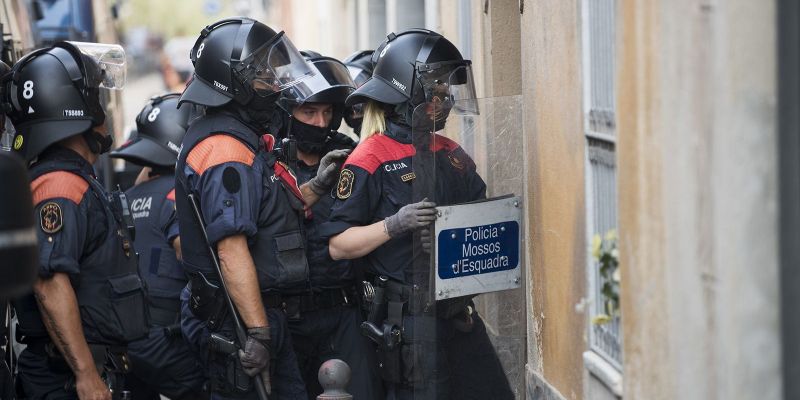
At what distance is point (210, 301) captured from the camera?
5020 millimetres

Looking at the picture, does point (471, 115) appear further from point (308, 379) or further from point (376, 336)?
point (308, 379)

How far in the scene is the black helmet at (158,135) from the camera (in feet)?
22.0

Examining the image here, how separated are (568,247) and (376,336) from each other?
3.43 ft

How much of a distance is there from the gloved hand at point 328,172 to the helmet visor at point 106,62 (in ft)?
3.38

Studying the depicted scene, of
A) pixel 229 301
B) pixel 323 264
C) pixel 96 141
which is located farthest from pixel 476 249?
pixel 96 141

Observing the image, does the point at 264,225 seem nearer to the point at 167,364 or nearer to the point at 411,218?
the point at 411,218

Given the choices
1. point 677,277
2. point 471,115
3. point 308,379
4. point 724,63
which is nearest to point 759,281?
point 677,277

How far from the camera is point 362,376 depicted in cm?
541

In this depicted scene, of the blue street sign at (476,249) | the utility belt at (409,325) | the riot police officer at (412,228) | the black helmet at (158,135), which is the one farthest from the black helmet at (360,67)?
the blue street sign at (476,249)

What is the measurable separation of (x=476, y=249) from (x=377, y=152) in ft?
2.08

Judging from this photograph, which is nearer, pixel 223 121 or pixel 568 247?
pixel 568 247

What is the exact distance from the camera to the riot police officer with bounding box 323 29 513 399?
16.1 feet

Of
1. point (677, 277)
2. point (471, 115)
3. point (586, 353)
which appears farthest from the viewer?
point (471, 115)

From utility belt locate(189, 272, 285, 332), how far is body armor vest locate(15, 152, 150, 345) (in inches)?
10.1
